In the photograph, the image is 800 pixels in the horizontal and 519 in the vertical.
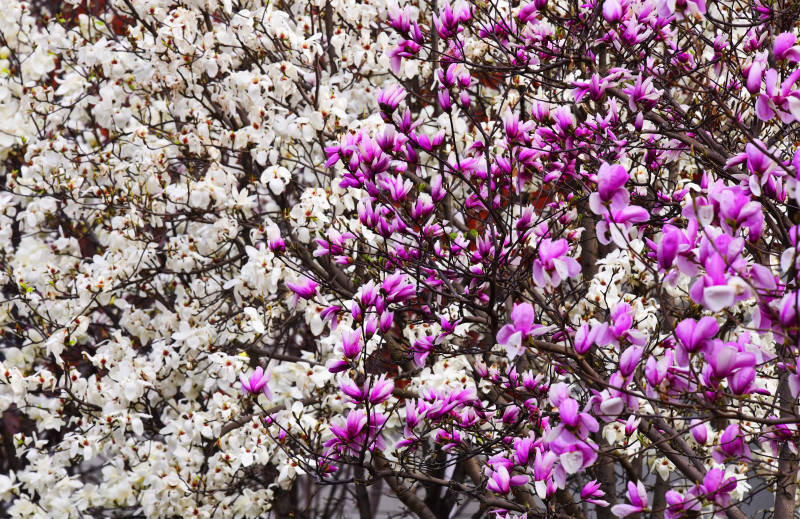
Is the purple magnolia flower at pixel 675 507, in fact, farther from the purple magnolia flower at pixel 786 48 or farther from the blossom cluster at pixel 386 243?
the purple magnolia flower at pixel 786 48

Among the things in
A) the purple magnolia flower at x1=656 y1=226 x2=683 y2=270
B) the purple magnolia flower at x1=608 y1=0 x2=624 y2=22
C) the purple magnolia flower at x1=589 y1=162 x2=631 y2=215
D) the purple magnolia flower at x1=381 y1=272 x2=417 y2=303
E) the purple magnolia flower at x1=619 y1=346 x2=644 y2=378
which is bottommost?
the purple magnolia flower at x1=619 y1=346 x2=644 y2=378

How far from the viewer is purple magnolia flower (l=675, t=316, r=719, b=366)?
163 cm

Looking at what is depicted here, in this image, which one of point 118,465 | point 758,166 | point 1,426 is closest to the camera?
point 758,166

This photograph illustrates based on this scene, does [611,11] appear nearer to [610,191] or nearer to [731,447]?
[610,191]

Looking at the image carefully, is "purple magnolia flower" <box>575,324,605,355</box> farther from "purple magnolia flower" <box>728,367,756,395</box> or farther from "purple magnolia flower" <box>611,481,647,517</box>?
"purple magnolia flower" <box>611,481,647,517</box>

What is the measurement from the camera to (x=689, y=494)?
6.59 ft

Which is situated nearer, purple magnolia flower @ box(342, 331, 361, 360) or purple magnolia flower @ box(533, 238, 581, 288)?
purple magnolia flower @ box(533, 238, 581, 288)

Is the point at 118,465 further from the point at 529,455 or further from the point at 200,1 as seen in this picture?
the point at 529,455

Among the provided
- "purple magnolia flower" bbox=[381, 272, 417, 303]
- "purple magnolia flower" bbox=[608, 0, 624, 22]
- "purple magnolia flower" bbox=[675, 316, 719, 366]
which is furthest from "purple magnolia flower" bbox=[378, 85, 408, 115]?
"purple magnolia flower" bbox=[675, 316, 719, 366]

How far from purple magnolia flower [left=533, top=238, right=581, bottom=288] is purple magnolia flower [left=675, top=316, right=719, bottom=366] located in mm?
332

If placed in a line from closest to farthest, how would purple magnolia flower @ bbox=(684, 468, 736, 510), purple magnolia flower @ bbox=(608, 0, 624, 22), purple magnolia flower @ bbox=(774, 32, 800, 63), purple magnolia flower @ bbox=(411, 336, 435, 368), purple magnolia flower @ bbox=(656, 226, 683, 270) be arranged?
purple magnolia flower @ bbox=(656, 226, 683, 270) < purple magnolia flower @ bbox=(684, 468, 736, 510) < purple magnolia flower @ bbox=(774, 32, 800, 63) < purple magnolia flower @ bbox=(608, 0, 624, 22) < purple magnolia flower @ bbox=(411, 336, 435, 368)

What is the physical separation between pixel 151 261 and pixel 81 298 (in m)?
0.66

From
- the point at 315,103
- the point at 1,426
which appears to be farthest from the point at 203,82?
the point at 1,426

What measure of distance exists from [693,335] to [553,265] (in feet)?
A: 1.37
